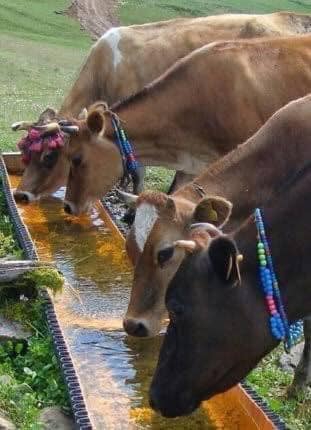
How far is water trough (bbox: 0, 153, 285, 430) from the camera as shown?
6.06m

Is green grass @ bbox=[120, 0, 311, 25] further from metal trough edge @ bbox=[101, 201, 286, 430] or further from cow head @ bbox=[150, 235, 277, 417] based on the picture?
cow head @ bbox=[150, 235, 277, 417]

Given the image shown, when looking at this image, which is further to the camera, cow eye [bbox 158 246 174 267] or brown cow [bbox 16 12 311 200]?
brown cow [bbox 16 12 311 200]

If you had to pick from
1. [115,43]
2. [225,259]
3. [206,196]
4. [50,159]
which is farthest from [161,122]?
[225,259]

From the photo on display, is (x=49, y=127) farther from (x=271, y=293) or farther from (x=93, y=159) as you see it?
(x=271, y=293)

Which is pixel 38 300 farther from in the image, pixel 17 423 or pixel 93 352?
pixel 17 423

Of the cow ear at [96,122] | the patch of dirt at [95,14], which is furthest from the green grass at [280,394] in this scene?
the patch of dirt at [95,14]

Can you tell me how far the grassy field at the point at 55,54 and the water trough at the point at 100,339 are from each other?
50cm

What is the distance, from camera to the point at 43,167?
1042 centimetres

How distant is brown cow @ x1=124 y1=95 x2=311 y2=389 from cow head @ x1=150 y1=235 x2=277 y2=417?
187 centimetres

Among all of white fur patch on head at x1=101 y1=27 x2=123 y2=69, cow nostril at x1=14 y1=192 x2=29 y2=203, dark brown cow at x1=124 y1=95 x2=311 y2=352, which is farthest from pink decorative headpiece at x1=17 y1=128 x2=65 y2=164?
dark brown cow at x1=124 y1=95 x2=311 y2=352

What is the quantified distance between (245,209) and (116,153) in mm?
2741

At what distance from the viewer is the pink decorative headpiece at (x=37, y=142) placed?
32.9ft

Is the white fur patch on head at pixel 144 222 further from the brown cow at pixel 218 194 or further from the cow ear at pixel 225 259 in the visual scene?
the cow ear at pixel 225 259

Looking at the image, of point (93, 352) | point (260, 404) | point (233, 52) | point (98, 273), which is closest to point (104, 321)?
point (93, 352)
